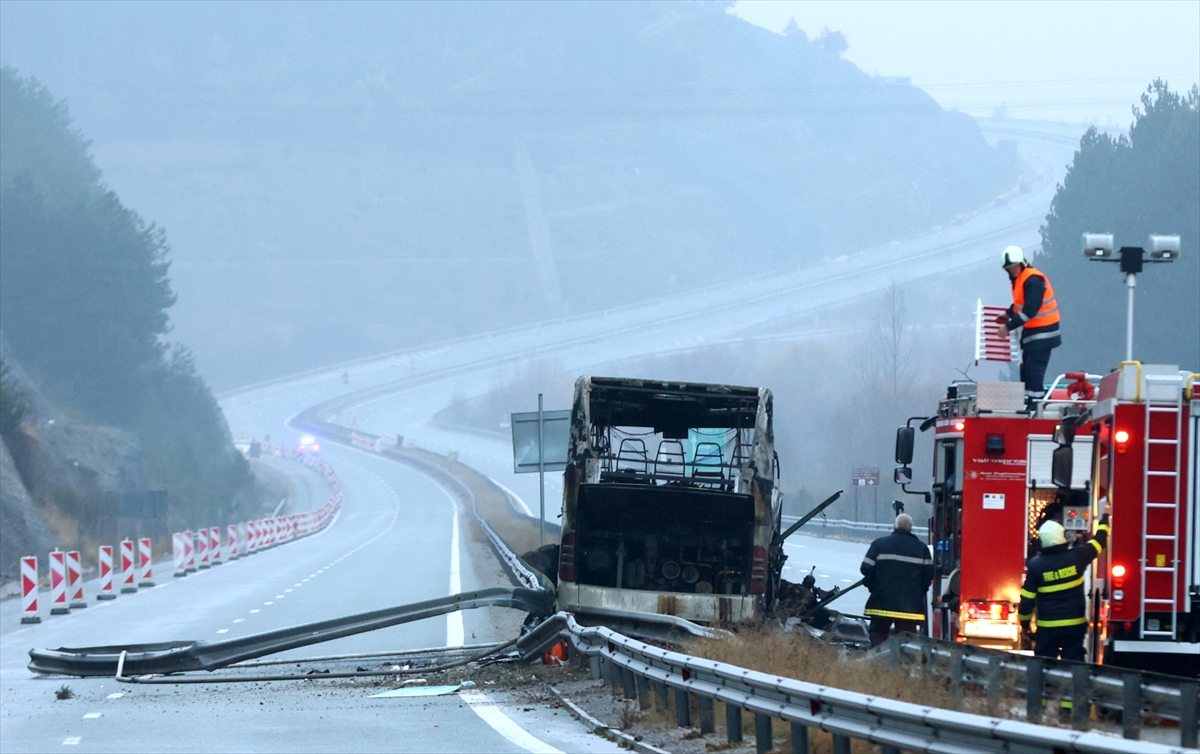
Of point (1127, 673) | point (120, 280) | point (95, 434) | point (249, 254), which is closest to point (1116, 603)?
point (1127, 673)

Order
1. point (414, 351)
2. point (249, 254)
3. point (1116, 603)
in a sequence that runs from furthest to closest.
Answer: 1. point (249, 254)
2. point (414, 351)
3. point (1116, 603)

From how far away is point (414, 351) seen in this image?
509 feet

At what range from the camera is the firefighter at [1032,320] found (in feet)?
45.9

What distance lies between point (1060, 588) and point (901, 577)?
307cm

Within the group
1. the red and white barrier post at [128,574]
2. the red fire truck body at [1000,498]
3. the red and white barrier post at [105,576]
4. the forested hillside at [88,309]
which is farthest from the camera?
the forested hillside at [88,309]

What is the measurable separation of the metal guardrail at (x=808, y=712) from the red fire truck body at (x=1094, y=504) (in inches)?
113

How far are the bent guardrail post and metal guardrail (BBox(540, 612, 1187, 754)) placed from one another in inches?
103

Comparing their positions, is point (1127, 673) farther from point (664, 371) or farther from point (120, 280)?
point (664, 371)

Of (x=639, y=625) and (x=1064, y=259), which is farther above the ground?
(x=1064, y=259)

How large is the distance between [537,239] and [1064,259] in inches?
5127

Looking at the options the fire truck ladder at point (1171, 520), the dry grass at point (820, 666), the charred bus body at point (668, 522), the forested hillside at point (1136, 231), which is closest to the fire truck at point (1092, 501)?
the fire truck ladder at point (1171, 520)

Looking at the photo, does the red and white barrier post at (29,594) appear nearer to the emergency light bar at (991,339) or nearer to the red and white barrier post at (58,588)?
the red and white barrier post at (58,588)

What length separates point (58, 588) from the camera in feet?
86.4

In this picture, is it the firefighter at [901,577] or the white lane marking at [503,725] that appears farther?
the firefighter at [901,577]
